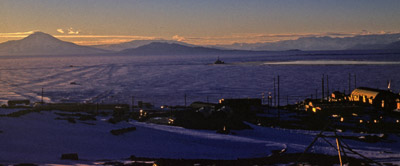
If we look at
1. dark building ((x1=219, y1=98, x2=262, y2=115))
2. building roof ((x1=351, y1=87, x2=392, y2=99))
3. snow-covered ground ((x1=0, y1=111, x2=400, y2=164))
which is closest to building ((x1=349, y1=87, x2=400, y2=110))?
building roof ((x1=351, y1=87, x2=392, y2=99))

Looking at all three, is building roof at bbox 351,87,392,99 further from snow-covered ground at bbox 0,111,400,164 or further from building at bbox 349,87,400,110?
snow-covered ground at bbox 0,111,400,164

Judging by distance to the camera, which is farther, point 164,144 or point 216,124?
point 216,124

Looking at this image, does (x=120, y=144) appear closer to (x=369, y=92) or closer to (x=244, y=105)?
(x=244, y=105)

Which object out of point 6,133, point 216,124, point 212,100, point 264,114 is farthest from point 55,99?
point 6,133

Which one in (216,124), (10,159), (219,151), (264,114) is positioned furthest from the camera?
(264,114)

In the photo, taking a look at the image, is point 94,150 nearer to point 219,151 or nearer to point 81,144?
point 81,144

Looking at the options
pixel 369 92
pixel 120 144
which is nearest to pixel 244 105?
pixel 369 92

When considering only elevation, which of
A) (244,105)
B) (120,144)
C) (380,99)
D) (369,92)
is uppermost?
(369,92)

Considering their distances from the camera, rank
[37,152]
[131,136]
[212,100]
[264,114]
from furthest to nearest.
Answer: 1. [212,100]
2. [264,114]
3. [131,136]
4. [37,152]
